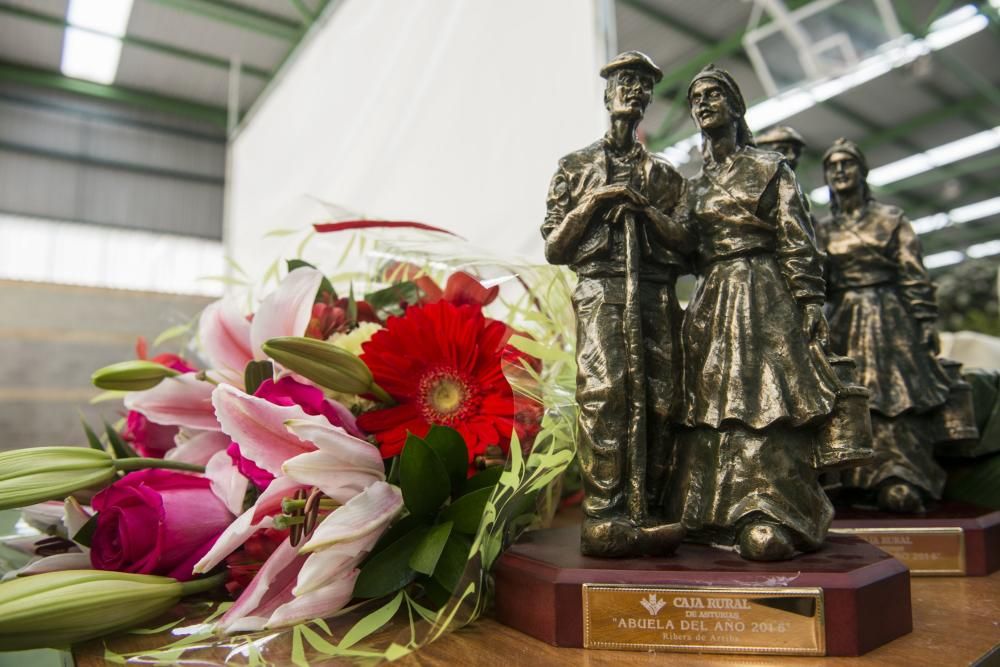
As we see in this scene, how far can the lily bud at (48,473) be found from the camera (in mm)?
517

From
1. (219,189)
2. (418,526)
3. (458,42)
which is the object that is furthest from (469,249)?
(219,189)

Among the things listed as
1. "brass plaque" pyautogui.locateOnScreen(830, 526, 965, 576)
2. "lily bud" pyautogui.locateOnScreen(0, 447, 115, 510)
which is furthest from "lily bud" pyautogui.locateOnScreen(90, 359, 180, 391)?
"brass plaque" pyautogui.locateOnScreen(830, 526, 965, 576)

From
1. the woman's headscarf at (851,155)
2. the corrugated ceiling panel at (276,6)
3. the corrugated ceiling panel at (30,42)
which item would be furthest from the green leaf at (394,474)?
the corrugated ceiling panel at (30,42)

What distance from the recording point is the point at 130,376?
681 mm

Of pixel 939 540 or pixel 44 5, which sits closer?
pixel 939 540

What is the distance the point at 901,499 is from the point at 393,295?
609 mm

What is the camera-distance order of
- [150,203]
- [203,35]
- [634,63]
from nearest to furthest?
[634,63] → [203,35] → [150,203]

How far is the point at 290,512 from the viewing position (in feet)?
1.72

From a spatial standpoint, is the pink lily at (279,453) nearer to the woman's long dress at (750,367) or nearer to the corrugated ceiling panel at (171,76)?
the woman's long dress at (750,367)

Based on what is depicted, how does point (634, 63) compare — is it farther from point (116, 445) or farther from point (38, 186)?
point (38, 186)

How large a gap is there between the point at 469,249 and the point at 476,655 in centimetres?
44

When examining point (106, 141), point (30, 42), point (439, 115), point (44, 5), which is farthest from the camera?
point (106, 141)

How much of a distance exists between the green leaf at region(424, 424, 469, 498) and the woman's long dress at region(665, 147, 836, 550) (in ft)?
0.68

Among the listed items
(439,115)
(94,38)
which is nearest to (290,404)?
(439,115)
